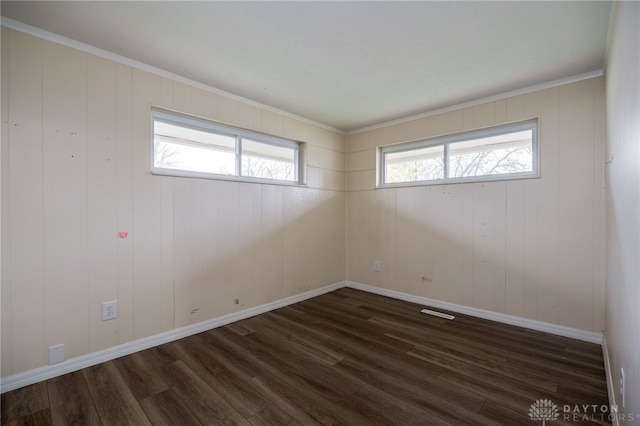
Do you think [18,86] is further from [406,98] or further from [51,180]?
[406,98]

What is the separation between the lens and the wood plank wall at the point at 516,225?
249cm

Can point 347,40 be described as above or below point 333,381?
above

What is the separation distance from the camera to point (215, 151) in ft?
9.65

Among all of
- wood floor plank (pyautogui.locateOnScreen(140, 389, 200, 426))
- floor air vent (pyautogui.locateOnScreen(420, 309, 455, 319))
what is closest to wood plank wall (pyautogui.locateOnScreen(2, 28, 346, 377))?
wood floor plank (pyautogui.locateOnScreen(140, 389, 200, 426))

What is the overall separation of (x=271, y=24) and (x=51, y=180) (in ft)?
6.14

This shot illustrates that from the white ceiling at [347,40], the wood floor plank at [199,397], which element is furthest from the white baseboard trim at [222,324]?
the white ceiling at [347,40]

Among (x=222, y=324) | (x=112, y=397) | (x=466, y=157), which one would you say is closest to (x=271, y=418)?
(x=112, y=397)

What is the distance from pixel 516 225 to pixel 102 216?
3.76 metres

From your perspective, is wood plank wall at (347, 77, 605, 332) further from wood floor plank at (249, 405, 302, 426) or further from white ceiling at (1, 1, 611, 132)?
wood floor plank at (249, 405, 302, 426)

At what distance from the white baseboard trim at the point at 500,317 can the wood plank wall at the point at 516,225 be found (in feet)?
0.17

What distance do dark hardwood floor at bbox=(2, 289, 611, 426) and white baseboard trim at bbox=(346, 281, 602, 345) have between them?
11cm

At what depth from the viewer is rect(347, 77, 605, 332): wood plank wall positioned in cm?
249

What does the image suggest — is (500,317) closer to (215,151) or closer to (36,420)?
(215,151)

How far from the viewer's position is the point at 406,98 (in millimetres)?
3074
